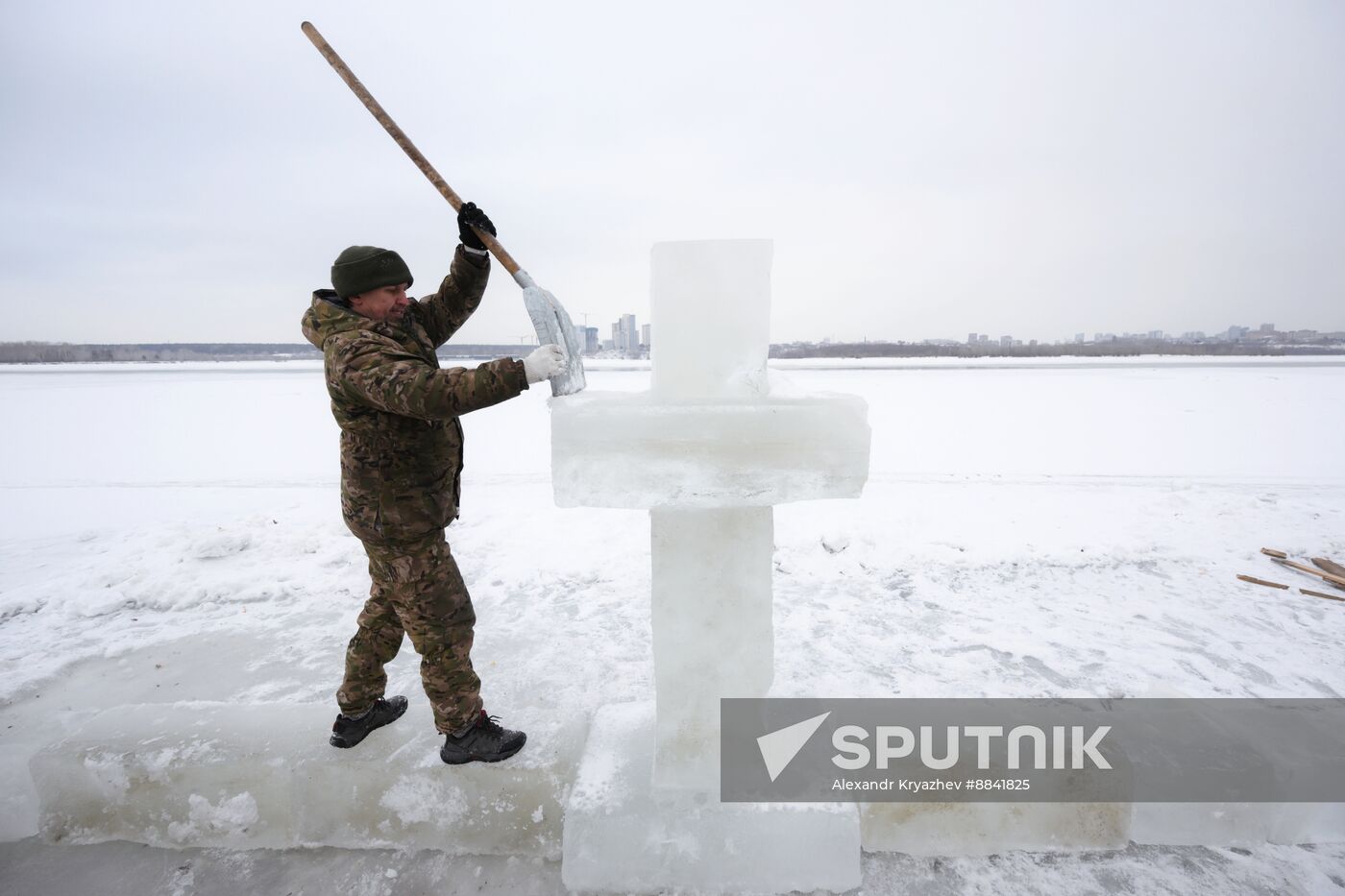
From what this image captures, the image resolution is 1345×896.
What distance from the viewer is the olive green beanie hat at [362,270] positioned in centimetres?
193

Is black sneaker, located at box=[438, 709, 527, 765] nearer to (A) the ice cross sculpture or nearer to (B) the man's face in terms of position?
(A) the ice cross sculpture

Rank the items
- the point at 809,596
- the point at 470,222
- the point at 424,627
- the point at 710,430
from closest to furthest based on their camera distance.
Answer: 1. the point at 710,430
2. the point at 424,627
3. the point at 470,222
4. the point at 809,596

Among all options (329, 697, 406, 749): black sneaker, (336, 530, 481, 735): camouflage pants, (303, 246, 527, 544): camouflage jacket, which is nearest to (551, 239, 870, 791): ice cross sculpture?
(303, 246, 527, 544): camouflage jacket

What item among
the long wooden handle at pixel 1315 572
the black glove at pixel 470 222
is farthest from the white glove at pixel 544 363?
the long wooden handle at pixel 1315 572

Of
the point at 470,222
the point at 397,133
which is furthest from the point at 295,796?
the point at 397,133

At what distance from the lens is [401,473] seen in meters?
1.93

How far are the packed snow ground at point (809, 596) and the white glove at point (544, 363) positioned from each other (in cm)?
74

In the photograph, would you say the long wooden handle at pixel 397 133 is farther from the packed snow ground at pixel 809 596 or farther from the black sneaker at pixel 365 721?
the black sneaker at pixel 365 721

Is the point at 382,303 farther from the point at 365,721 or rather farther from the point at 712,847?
the point at 712,847

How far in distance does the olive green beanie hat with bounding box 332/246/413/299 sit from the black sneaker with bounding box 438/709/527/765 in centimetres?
153

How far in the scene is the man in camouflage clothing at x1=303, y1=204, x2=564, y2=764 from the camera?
5.74 feet

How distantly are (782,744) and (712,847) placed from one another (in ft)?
1.29

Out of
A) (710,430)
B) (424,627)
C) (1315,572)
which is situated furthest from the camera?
(1315,572)

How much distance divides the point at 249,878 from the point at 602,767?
1.19 metres
